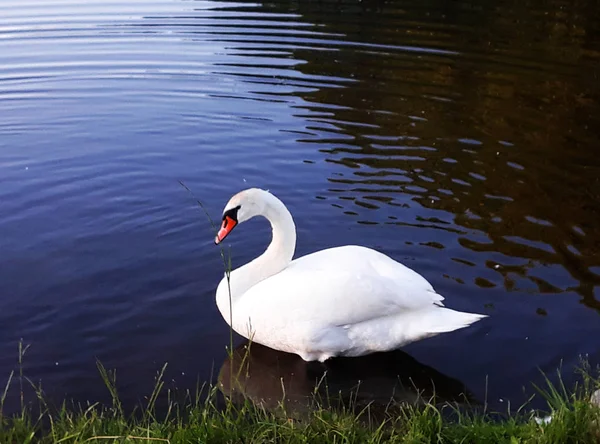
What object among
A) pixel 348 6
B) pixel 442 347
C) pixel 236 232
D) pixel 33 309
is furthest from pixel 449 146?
pixel 348 6

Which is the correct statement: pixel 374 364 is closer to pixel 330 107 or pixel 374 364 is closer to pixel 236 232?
pixel 236 232

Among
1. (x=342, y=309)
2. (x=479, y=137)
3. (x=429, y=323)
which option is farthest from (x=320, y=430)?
(x=479, y=137)

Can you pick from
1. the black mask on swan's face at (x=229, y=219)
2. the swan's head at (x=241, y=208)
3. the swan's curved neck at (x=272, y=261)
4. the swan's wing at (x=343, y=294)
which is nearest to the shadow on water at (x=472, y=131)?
the swan's wing at (x=343, y=294)

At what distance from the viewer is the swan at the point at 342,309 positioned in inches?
214

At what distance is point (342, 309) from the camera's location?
5.43m

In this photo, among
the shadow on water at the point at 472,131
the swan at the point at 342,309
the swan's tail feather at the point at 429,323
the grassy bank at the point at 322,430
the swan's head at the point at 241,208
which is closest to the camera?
the grassy bank at the point at 322,430

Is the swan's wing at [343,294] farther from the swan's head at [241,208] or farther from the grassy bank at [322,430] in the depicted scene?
the grassy bank at [322,430]

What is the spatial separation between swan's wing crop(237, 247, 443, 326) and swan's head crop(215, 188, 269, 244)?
588 millimetres

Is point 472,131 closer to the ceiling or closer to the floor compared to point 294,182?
closer to the ceiling

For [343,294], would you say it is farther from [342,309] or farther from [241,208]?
[241,208]

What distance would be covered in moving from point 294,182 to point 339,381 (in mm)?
3882

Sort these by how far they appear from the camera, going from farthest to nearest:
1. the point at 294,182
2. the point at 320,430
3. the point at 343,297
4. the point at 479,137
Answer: the point at 479,137 < the point at 294,182 < the point at 343,297 < the point at 320,430

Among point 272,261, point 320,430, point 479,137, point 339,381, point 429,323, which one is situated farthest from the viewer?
point 479,137

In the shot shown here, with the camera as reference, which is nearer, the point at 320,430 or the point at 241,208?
the point at 320,430
